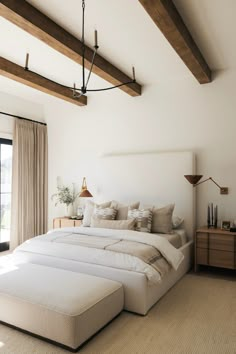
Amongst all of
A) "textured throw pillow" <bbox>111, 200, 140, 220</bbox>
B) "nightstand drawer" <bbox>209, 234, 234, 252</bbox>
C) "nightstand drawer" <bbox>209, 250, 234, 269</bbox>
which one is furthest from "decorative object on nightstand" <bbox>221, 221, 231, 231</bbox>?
"textured throw pillow" <bbox>111, 200, 140, 220</bbox>

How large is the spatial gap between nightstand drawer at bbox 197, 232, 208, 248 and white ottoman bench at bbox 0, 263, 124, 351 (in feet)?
5.28

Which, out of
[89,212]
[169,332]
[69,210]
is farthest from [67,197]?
[169,332]

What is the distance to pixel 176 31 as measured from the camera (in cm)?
288

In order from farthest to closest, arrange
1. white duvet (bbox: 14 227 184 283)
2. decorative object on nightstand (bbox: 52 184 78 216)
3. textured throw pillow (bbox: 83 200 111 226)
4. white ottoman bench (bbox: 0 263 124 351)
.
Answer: decorative object on nightstand (bbox: 52 184 78 216), textured throw pillow (bbox: 83 200 111 226), white duvet (bbox: 14 227 184 283), white ottoman bench (bbox: 0 263 124 351)

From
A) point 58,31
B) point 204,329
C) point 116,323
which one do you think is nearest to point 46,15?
point 58,31

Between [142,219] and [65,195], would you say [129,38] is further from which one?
[65,195]

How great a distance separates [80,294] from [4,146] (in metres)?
3.67

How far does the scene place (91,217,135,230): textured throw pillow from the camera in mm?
4062

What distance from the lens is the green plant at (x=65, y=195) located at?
5574mm

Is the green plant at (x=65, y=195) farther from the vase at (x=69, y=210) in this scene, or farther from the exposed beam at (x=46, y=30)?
the exposed beam at (x=46, y=30)

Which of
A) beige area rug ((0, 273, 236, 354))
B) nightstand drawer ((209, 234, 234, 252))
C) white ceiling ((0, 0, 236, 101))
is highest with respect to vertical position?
white ceiling ((0, 0, 236, 101))

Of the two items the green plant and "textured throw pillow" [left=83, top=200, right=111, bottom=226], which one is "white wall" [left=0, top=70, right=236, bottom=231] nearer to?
the green plant

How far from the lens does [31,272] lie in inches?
120

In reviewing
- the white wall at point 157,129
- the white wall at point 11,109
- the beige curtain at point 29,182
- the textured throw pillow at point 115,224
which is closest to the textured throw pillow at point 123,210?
the textured throw pillow at point 115,224
